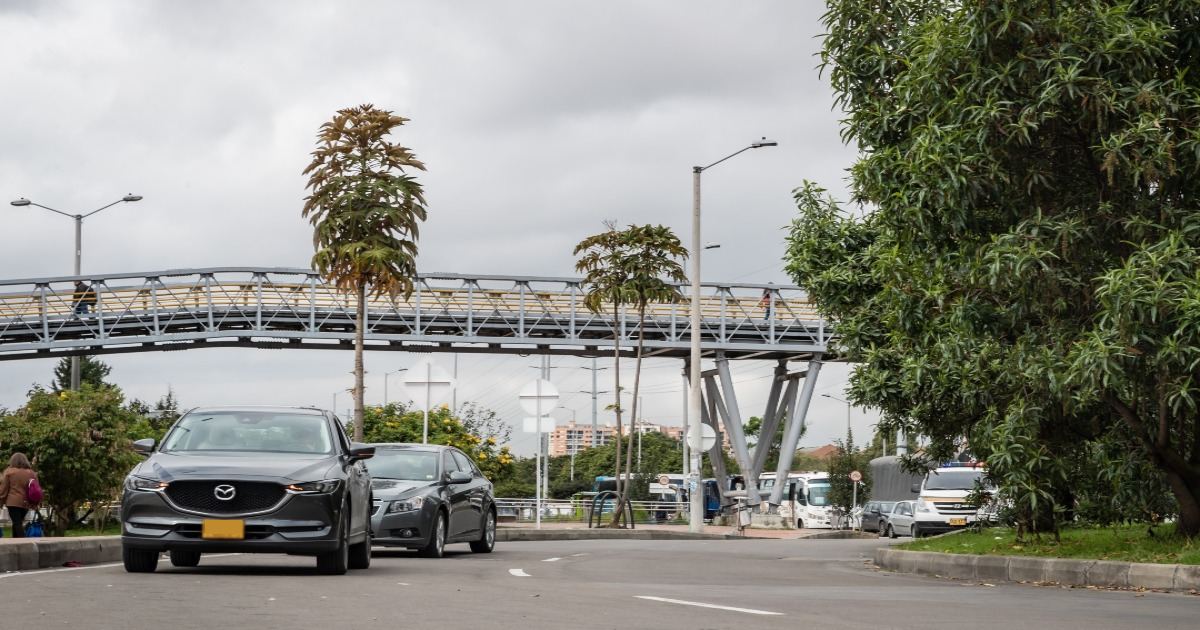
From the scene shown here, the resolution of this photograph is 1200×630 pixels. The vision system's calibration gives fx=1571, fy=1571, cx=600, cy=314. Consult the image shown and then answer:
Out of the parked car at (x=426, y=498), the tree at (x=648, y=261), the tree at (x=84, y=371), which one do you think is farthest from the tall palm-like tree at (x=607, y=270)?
the tree at (x=84, y=371)

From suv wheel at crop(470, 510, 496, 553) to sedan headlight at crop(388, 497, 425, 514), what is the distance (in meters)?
3.06

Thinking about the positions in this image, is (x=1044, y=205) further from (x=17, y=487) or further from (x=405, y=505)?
(x=17, y=487)

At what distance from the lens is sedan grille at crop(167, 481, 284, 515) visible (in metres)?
13.4

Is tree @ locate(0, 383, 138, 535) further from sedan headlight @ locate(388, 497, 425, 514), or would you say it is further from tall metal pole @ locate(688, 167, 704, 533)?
tall metal pole @ locate(688, 167, 704, 533)

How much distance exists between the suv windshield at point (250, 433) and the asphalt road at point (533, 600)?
115cm

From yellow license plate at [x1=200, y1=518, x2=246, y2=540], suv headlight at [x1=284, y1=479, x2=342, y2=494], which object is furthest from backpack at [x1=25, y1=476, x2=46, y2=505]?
suv headlight at [x1=284, y1=479, x2=342, y2=494]

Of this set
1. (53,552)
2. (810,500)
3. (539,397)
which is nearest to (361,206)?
(539,397)

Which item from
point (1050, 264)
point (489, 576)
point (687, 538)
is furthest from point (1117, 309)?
point (687, 538)

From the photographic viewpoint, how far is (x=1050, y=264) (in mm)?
15672

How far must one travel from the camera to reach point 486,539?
22469 mm

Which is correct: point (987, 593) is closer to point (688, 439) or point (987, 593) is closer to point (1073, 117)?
point (1073, 117)

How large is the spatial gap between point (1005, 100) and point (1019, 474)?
4011 mm

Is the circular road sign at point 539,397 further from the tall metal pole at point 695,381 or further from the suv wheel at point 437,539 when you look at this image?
the suv wheel at point 437,539

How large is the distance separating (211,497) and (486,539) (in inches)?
370
